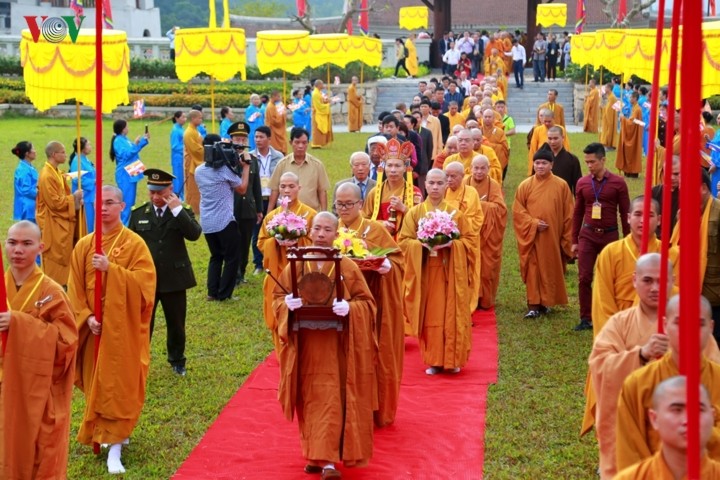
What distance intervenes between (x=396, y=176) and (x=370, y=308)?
345cm

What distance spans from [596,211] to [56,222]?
18.8ft

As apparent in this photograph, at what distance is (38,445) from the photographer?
6219 mm

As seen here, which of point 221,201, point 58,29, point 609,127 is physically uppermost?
point 58,29

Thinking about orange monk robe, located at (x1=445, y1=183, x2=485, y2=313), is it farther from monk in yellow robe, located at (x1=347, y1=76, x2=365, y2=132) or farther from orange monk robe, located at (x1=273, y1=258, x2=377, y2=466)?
monk in yellow robe, located at (x1=347, y1=76, x2=365, y2=132)

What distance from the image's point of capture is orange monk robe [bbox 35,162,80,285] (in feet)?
39.4

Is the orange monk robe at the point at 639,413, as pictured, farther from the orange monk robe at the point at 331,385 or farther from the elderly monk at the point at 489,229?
the elderly monk at the point at 489,229

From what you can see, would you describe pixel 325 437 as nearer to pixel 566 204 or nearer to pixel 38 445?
pixel 38 445

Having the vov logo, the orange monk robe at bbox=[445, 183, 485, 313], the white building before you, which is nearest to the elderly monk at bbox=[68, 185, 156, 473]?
the vov logo

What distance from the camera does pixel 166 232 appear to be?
8.97 meters

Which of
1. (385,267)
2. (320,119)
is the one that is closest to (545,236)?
(385,267)

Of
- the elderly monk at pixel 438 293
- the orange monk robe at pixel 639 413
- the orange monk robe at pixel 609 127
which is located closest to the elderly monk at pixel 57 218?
the elderly monk at pixel 438 293

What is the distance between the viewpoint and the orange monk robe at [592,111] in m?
30.9

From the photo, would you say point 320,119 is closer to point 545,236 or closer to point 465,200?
point 545,236

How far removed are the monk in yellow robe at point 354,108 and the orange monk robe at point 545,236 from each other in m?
21.2
